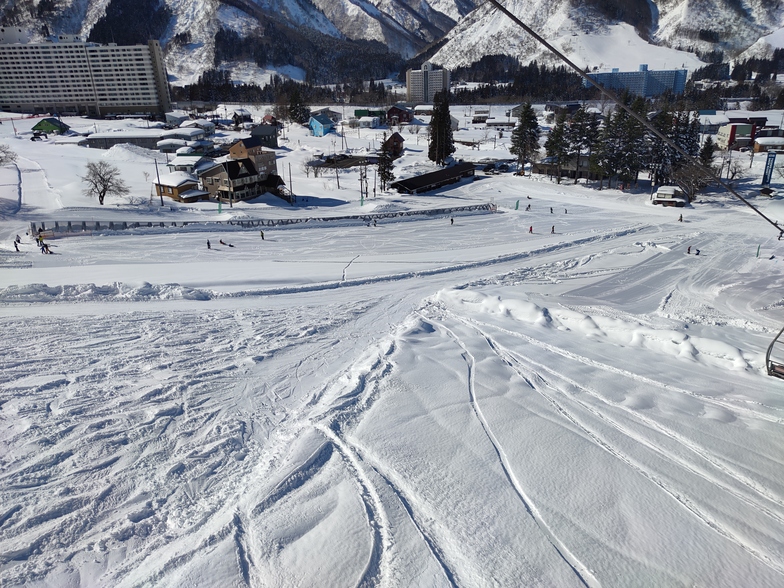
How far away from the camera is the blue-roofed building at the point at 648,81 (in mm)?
126938

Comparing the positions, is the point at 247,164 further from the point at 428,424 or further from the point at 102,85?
the point at 102,85

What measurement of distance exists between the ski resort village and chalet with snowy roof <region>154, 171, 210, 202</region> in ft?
13.8

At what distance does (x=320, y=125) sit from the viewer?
7956 cm

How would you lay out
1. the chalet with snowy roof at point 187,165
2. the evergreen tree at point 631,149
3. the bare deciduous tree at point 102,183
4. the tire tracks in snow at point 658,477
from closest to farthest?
the tire tracks in snow at point 658,477
the bare deciduous tree at point 102,183
the evergreen tree at point 631,149
the chalet with snowy roof at point 187,165

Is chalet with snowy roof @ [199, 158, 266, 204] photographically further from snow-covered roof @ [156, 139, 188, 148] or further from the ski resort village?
snow-covered roof @ [156, 139, 188, 148]

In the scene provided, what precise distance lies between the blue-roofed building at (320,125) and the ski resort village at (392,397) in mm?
50048

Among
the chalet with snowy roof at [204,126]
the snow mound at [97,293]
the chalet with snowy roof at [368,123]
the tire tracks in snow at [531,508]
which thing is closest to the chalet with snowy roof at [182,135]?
the chalet with snowy roof at [204,126]

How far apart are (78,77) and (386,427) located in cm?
13126

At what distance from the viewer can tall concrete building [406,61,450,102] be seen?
129m

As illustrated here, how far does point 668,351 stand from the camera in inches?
492

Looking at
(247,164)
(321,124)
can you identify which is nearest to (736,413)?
(247,164)

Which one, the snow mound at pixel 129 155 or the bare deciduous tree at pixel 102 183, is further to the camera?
the snow mound at pixel 129 155

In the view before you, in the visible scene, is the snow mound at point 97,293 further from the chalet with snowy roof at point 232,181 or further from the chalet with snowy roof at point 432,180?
Result: the chalet with snowy roof at point 432,180

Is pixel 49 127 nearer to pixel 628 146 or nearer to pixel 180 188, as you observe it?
pixel 180 188
